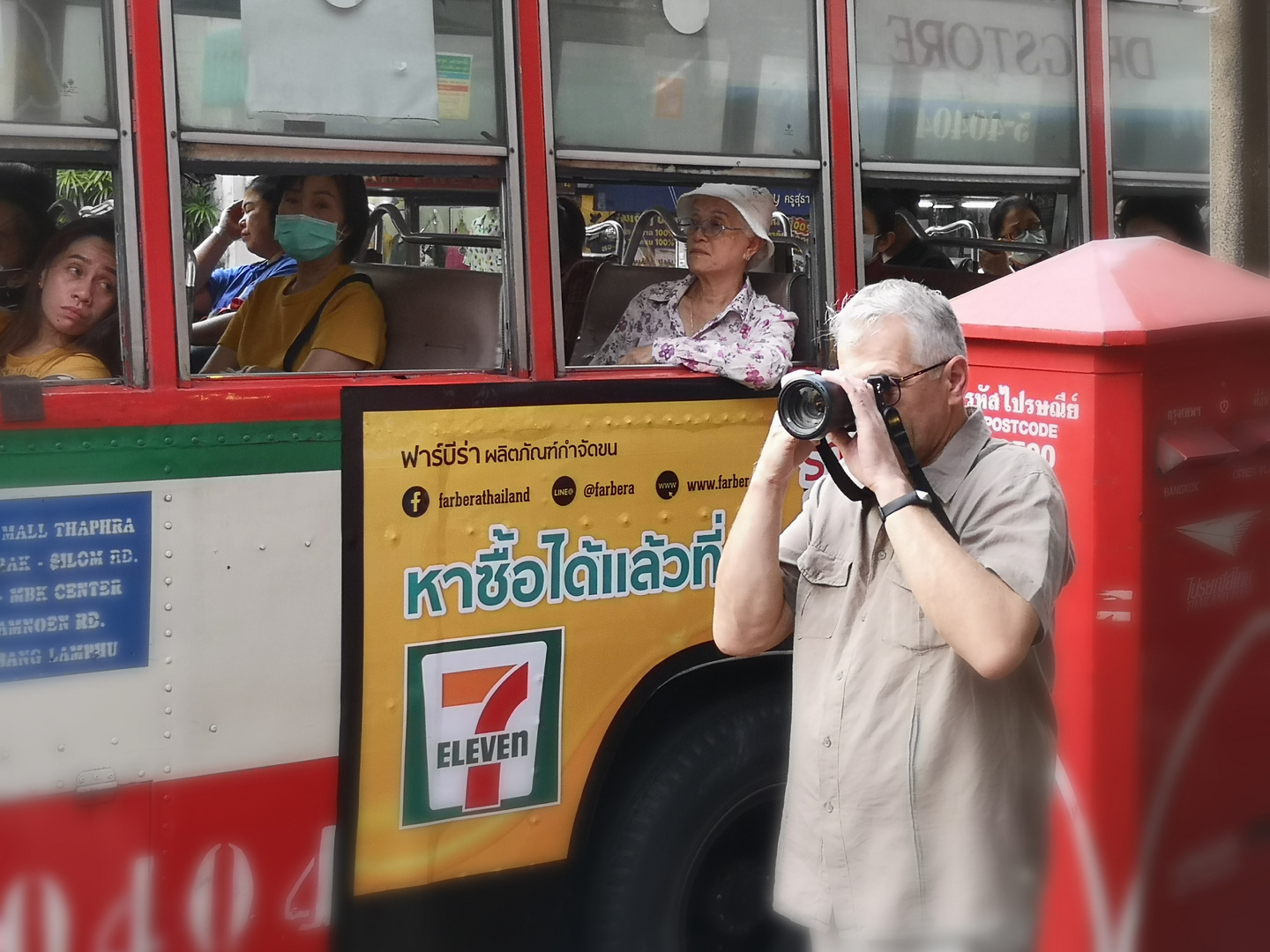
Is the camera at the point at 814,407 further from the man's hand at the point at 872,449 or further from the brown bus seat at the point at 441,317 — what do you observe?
the brown bus seat at the point at 441,317

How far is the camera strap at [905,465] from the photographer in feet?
6.63

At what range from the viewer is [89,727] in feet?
8.56

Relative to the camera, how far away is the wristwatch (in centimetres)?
196

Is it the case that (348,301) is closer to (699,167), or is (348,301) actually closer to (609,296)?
(699,167)

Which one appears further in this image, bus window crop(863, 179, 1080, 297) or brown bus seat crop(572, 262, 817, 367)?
brown bus seat crop(572, 262, 817, 367)

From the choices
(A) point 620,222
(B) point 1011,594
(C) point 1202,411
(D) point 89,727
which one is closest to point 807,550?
(B) point 1011,594

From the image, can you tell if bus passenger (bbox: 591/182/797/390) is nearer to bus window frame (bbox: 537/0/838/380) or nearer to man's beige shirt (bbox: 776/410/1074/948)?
bus window frame (bbox: 537/0/838/380)

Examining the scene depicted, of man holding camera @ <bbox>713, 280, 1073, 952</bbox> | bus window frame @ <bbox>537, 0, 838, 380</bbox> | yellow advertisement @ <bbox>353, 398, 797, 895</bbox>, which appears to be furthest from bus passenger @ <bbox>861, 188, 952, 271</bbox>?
man holding camera @ <bbox>713, 280, 1073, 952</bbox>

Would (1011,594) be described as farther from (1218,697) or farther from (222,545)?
(222,545)

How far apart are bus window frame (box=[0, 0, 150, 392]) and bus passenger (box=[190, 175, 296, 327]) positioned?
2.90 feet

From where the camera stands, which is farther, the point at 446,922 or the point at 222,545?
the point at 446,922

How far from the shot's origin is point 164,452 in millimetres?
2654

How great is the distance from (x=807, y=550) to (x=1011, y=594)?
37 centimetres

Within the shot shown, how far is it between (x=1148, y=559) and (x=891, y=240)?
5.42ft
